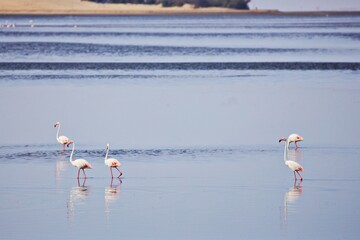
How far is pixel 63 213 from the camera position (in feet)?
46.8

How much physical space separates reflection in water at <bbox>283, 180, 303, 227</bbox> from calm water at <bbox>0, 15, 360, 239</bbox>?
0.03 m

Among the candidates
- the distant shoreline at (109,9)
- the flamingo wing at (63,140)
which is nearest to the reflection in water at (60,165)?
the flamingo wing at (63,140)

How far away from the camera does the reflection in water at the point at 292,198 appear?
1433cm

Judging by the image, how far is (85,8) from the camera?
159250mm

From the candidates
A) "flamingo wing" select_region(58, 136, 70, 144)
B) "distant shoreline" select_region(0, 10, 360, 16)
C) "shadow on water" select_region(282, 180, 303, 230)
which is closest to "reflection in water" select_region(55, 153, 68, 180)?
"flamingo wing" select_region(58, 136, 70, 144)

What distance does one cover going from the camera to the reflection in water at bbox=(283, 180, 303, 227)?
1433 cm

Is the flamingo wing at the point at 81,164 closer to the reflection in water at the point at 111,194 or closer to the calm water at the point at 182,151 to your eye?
the calm water at the point at 182,151

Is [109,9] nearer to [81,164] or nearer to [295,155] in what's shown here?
[295,155]

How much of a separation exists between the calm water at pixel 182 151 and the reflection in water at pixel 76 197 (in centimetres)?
3

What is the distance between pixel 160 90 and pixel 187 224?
702 inches

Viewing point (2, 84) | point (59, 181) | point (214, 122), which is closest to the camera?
point (59, 181)

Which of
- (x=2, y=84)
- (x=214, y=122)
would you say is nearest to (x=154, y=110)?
(x=214, y=122)

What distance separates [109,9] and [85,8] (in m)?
3.66

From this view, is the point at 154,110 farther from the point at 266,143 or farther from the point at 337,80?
the point at 337,80
